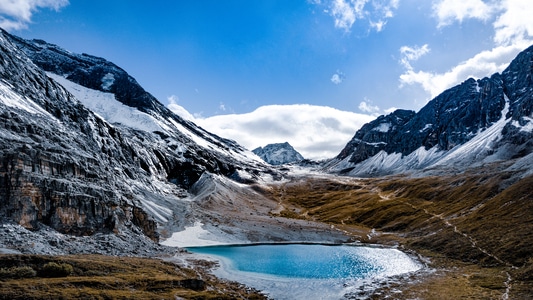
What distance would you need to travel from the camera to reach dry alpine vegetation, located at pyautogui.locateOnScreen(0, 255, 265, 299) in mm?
38406

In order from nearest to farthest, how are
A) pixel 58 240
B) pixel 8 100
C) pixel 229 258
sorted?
1. pixel 58 240
2. pixel 229 258
3. pixel 8 100

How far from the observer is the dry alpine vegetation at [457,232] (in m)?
55.7

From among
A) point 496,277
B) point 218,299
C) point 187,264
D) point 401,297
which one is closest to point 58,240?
point 187,264

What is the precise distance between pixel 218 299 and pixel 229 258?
42.6 meters

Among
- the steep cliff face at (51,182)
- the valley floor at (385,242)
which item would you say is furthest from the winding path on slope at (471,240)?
the steep cliff face at (51,182)

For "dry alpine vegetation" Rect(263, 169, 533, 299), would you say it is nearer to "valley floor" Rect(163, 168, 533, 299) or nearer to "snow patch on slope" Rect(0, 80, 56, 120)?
"valley floor" Rect(163, 168, 533, 299)

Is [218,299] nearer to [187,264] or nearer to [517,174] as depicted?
[187,264]

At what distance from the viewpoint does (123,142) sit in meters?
180

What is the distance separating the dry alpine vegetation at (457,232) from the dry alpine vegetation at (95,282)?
23729mm

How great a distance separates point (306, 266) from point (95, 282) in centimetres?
4783

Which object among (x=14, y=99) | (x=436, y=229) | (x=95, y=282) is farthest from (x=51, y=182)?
(x=436, y=229)

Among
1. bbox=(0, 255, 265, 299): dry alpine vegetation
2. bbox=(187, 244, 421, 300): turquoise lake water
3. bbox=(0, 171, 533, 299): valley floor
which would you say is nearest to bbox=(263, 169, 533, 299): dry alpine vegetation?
bbox=(0, 171, 533, 299): valley floor

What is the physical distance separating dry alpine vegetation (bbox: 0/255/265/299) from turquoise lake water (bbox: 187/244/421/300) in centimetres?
868

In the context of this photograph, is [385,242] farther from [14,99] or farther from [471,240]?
[14,99]
